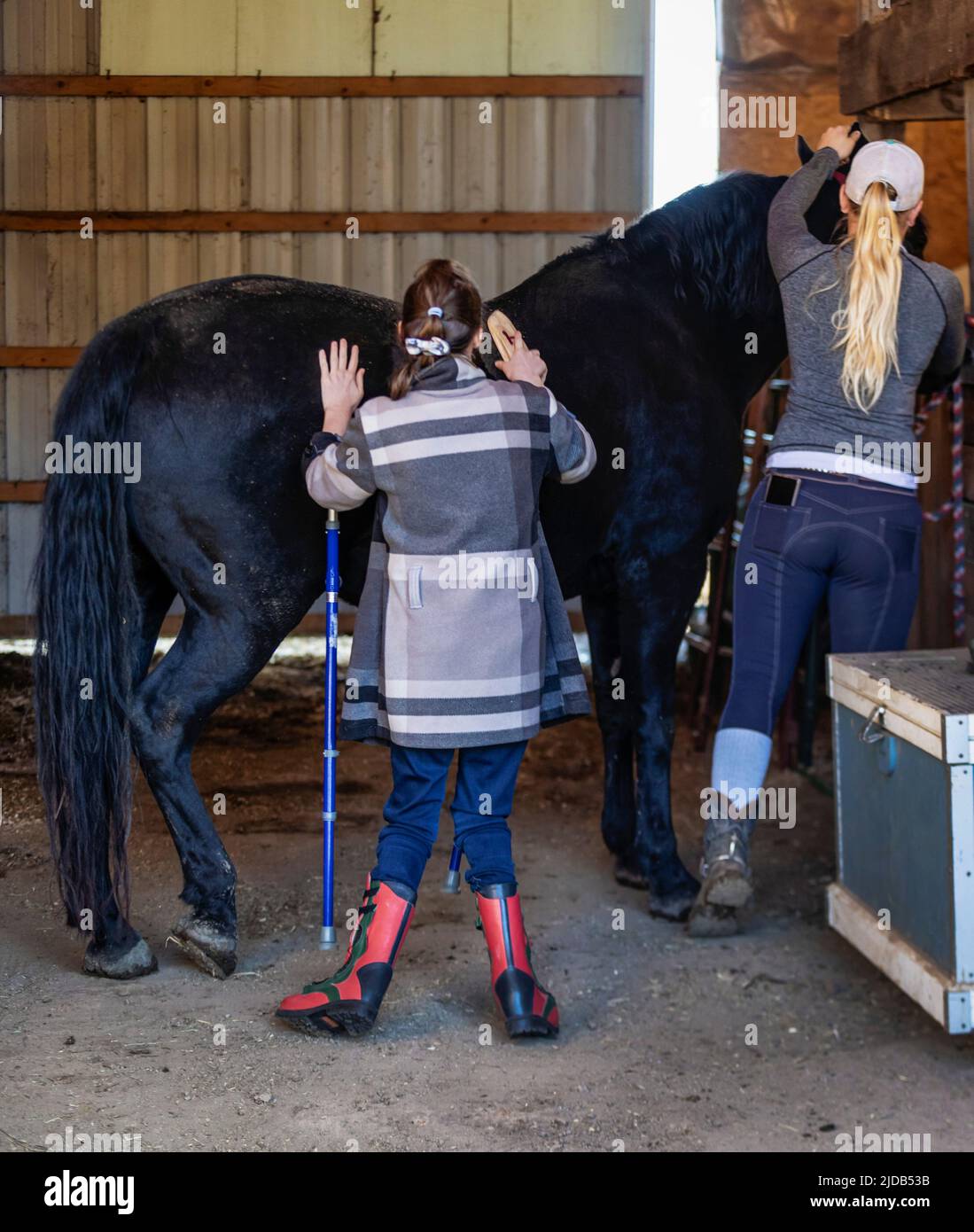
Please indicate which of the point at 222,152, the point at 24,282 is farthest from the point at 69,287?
the point at 222,152

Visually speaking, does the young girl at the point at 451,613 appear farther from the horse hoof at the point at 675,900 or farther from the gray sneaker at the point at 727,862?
the horse hoof at the point at 675,900

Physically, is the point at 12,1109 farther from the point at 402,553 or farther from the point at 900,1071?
the point at 900,1071

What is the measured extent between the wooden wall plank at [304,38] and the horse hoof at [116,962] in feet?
19.7

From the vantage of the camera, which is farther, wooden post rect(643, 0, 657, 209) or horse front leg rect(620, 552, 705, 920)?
wooden post rect(643, 0, 657, 209)

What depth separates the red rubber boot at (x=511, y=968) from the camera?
3.30 m

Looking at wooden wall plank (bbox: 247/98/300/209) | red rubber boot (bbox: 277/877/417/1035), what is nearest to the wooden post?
wooden wall plank (bbox: 247/98/300/209)

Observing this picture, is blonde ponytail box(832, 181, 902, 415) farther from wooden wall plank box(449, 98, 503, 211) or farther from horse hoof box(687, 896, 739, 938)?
wooden wall plank box(449, 98, 503, 211)

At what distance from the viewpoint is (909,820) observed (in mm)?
3197

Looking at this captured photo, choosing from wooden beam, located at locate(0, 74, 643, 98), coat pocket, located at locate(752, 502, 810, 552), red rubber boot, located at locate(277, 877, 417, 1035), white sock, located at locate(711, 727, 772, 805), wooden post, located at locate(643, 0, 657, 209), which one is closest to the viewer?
red rubber boot, located at locate(277, 877, 417, 1035)

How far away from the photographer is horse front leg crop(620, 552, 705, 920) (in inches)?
167

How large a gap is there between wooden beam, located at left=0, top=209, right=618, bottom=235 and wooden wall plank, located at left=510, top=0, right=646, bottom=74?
0.88 meters

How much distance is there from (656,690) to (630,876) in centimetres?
59

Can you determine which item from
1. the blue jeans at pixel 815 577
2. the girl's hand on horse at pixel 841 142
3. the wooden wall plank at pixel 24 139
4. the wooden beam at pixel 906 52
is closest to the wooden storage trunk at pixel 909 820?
the blue jeans at pixel 815 577

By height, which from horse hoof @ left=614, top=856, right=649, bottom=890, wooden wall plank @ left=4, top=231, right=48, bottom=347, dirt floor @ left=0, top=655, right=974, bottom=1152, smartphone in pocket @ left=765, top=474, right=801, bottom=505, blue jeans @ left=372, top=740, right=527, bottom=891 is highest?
wooden wall plank @ left=4, top=231, right=48, bottom=347
